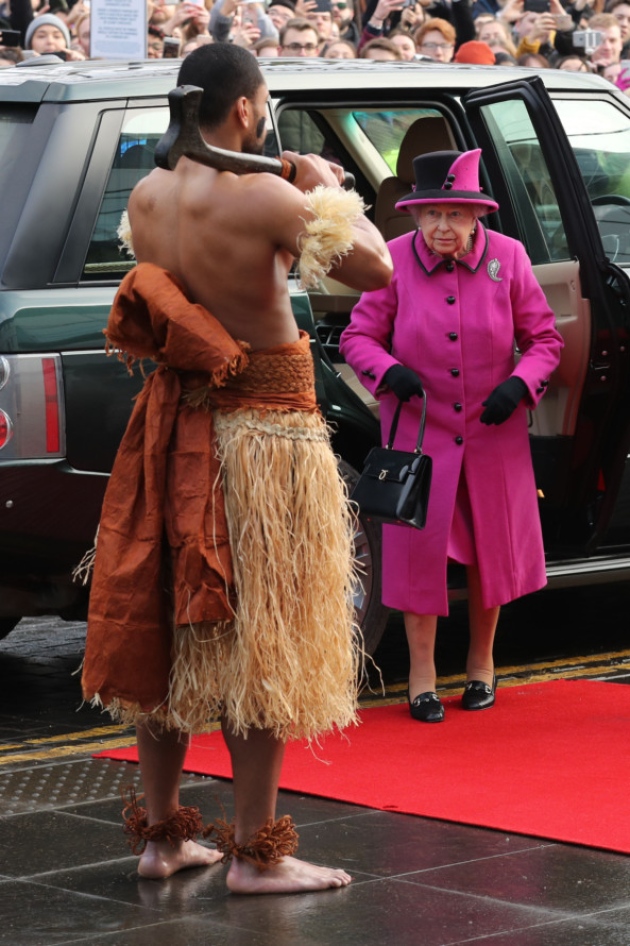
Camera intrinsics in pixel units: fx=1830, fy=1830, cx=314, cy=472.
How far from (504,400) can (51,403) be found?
158 cm

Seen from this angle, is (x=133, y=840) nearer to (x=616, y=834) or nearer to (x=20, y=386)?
(x=616, y=834)

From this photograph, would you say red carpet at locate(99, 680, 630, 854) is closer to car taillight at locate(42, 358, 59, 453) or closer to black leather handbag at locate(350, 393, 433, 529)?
black leather handbag at locate(350, 393, 433, 529)

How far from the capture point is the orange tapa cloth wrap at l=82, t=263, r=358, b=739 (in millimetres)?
4297

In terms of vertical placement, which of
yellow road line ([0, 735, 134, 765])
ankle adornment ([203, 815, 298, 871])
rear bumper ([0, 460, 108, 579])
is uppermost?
rear bumper ([0, 460, 108, 579])

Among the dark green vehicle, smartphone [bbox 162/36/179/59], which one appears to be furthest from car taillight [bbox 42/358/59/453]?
smartphone [bbox 162/36/179/59]

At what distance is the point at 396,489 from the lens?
603 cm

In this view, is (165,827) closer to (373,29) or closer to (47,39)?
(47,39)

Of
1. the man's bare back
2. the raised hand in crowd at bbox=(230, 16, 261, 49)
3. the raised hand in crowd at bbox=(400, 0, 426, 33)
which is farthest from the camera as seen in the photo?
the raised hand in crowd at bbox=(400, 0, 426, 33)

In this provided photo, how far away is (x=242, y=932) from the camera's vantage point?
4062 mm

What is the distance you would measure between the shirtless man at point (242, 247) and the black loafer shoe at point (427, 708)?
6.25 feet

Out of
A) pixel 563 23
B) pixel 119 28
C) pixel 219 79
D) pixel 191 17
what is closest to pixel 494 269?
pixel 219 79

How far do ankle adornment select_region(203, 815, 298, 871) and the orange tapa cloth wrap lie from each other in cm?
23

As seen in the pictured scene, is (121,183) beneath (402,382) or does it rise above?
above

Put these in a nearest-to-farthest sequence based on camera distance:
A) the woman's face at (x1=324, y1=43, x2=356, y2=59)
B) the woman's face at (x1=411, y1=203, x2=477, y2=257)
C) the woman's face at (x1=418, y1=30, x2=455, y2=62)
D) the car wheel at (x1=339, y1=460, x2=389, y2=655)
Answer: the woman's face at (x1=411, y1=203, x2=477, y2=257), the car wheel at (x1=339, y1=460, x2=389, y2=655), the woman's face at (x1=324, y1=43, x2=356, y2=59), the woman's face at (x1=418, y1=30, x2=455, y2=62)
